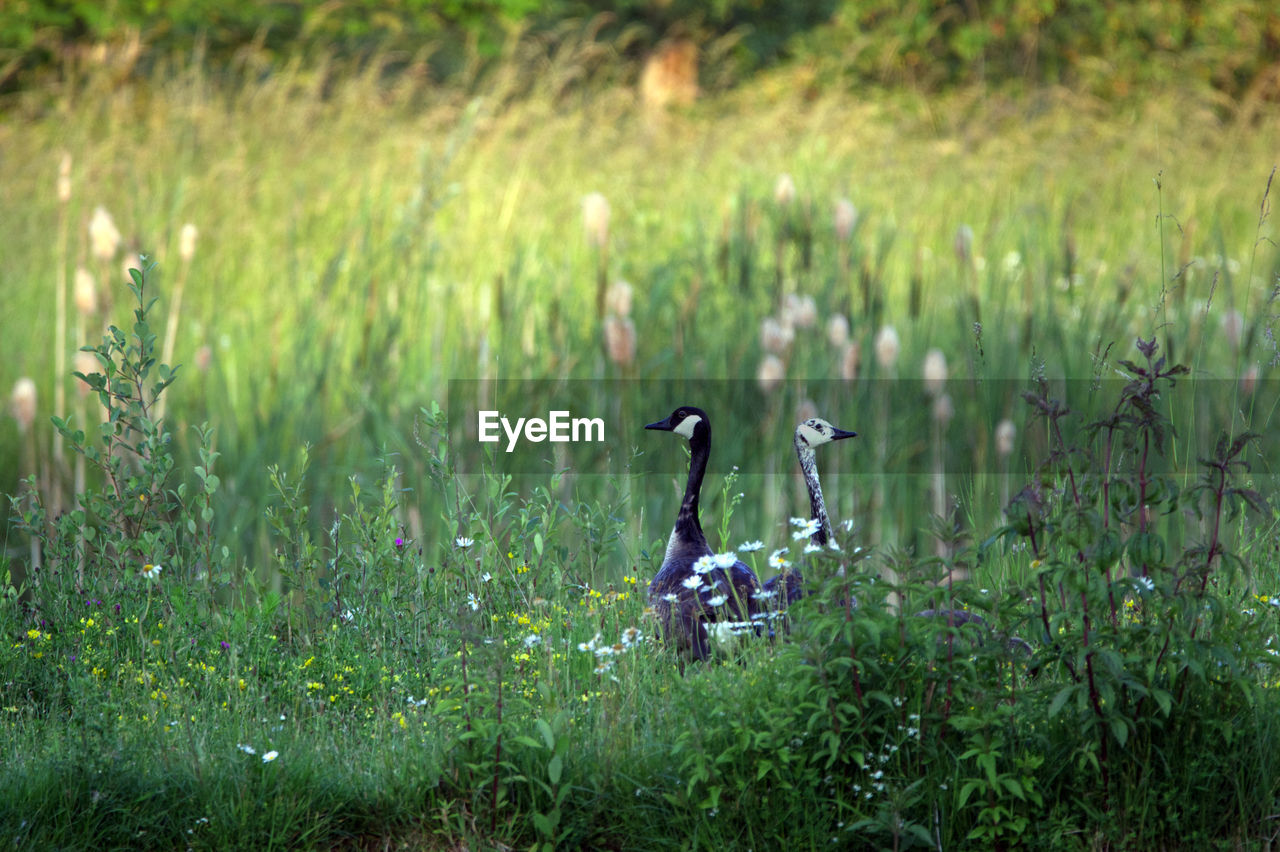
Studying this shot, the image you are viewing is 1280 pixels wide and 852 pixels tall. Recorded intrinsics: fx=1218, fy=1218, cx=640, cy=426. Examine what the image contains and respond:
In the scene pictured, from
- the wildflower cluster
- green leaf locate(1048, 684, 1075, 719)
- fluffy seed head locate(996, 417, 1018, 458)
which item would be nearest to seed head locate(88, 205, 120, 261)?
the wildflower cluster

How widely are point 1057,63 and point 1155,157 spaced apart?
21.4 ft

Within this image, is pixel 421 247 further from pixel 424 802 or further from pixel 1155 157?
pixel 1155 157

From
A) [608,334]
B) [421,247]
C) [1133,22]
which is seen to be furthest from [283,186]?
[1133,22]

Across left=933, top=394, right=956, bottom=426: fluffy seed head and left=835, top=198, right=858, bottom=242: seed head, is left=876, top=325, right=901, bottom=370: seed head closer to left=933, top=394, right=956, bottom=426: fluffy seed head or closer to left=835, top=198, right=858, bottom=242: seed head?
left=933, top=394, right=956, bottom=426: fluffy seed head

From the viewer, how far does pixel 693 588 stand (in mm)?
3275

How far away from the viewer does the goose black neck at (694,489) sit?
3829 millimetres

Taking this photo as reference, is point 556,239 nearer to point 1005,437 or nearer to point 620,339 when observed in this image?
point 620,339

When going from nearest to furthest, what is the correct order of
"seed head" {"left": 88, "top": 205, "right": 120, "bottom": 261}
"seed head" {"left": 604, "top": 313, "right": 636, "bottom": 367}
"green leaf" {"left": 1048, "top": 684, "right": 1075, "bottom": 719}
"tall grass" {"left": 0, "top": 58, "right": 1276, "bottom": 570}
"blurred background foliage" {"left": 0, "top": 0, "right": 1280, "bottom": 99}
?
"green leaf" {"left": 1048, "top": 684, "right": 1075, "bottom": 719}
"seed head" {"left": 88, "top": 205, "right": 120, "bottom": 261}
"seed head" {"left": 604, "top": 313, "right": 636, "bottom": 367}
"tall grass" {"left": 0, "top": 58, "right": 1276, "bottom": 570}
"blurred background foliage" {"left": 0, "top": 0, "right": 1280, "bottom": 99}

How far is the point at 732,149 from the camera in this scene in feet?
30.9

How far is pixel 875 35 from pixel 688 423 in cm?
1182

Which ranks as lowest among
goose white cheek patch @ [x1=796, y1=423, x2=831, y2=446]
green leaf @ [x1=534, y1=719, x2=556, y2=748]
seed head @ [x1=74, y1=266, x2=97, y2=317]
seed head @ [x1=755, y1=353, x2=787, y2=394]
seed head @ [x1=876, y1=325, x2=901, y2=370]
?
green leaf @ [x1=534, y1=719, x2=556, y2=748]

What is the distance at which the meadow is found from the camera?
8.57ft

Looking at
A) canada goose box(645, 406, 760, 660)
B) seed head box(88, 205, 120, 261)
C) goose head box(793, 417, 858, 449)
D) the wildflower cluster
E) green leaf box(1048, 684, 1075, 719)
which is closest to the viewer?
green leaf box(1048, 684, 1075, 719)

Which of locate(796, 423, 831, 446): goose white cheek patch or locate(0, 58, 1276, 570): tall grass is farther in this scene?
locate(0, 58, 1276, 570): tall grass
